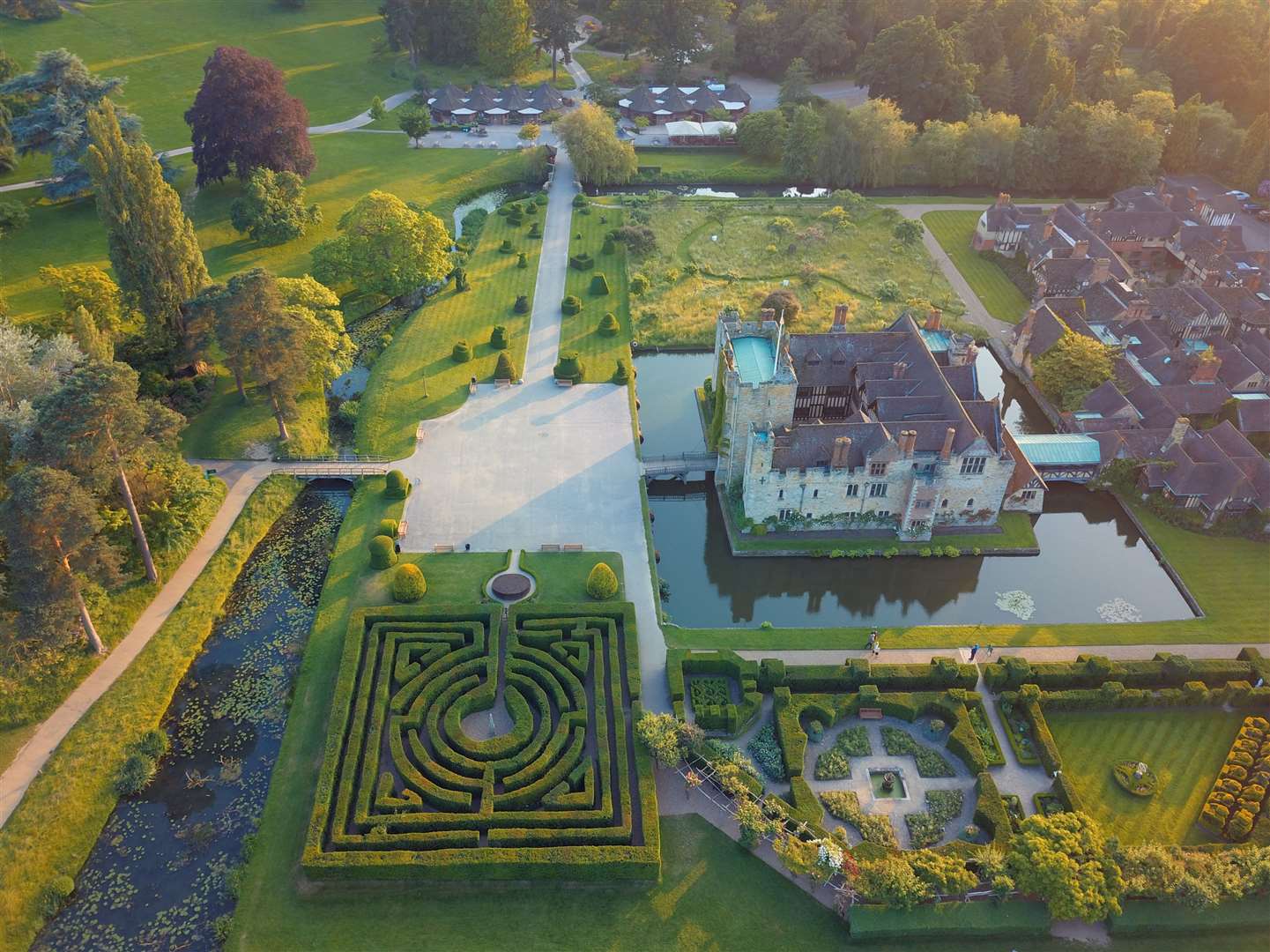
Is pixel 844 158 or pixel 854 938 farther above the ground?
pixel 844 158

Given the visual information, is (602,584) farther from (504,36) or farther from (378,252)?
(504,36)

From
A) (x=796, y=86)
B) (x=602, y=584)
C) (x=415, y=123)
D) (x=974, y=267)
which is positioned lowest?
(x=602, y=584)

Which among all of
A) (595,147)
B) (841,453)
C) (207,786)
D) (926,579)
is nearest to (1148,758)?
(926,579)

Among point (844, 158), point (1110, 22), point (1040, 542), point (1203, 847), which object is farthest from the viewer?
point (1110, 22)

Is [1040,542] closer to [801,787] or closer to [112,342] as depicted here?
[801,787]

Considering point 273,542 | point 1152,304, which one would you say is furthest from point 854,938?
point 1152,304

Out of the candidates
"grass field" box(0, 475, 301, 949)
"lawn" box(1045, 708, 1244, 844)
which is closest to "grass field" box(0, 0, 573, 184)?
"grass field" box(0, 475, 301, 949)

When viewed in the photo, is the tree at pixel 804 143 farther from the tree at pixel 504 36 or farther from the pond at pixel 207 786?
the pond at pixel 207 786
